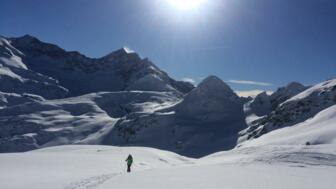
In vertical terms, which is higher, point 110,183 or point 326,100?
point 326,100

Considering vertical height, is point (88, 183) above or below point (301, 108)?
below

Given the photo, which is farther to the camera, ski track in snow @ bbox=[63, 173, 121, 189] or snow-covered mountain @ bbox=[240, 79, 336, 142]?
snow-covered mountain @ bbox=[240, 79, 336, 142]

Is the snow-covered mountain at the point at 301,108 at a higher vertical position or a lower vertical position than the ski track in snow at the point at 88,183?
higher

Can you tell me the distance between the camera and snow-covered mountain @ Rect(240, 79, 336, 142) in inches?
6599

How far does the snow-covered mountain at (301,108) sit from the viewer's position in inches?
6599

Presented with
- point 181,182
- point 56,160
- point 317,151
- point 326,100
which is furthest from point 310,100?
point 181,182

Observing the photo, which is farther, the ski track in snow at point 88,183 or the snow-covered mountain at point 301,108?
the snow-covered mountain at point 301,108

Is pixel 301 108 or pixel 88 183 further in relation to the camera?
pixel 301 108

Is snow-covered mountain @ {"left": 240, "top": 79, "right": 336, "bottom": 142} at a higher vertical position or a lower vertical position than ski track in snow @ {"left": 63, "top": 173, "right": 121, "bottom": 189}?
higher

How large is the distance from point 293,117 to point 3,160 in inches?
5836

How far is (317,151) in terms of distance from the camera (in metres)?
45.2

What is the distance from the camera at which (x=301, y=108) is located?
173625mm

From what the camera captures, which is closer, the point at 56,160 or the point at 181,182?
the point at 181,182

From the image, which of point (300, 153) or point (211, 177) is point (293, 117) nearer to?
point (300, 153)
